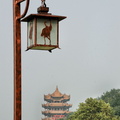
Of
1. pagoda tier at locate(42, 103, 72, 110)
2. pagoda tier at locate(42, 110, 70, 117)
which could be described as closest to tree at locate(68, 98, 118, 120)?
pagoda tier at locate(42, 110, 70, 117)

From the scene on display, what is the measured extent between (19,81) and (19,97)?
0.18 metres

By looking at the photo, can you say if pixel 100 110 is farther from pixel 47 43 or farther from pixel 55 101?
pixel 55 101

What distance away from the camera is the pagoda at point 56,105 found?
303 feet

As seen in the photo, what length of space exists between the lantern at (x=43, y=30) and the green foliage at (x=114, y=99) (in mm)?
45050

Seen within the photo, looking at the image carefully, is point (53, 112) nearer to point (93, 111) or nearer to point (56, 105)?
point (56, 105)

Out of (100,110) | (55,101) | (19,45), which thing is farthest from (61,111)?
(19,45)

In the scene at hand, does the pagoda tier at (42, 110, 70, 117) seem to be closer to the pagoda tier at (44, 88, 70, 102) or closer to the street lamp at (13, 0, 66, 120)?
the pagoda tier at (44, 88, 70, 102)

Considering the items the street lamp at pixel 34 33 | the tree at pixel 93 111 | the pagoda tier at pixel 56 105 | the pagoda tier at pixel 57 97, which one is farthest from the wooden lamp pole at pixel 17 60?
the pagoda tier at pixel 57 97

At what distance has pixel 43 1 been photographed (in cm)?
701

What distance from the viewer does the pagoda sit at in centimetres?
9244

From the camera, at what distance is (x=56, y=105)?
92.9 m

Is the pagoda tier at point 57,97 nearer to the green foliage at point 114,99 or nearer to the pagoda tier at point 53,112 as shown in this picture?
the pagoda tier at point 53,112

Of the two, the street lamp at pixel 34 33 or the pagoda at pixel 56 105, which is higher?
the street lamp at pixel 34 33

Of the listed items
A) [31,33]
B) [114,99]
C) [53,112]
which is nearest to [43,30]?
[31,33]
